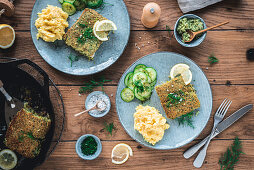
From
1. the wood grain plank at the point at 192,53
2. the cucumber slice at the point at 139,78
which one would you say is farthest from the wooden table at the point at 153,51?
the cucumber slice at the point at 139,78

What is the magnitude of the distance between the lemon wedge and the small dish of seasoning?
795 millimetres

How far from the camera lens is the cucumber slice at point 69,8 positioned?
3.21 meters

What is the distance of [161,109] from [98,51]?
124 centimetres

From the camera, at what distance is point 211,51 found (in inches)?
136

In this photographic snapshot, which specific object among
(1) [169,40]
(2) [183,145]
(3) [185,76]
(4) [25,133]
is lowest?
(2) [183,145]

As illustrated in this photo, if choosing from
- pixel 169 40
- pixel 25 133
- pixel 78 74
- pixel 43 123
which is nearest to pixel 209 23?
pixel 169 40

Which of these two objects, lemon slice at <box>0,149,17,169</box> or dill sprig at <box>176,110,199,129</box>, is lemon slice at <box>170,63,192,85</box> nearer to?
dill sprig at <box>176,110,199,129</box>

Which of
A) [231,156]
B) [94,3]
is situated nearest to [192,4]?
[94,3]

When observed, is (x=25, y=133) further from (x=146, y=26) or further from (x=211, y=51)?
(x=211, y=51)

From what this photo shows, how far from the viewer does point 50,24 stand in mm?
3105

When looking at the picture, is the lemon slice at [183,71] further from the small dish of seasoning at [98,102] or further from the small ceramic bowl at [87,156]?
the small ceramic bowl at [87,156]

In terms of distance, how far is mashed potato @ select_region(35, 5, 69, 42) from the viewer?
3098 mm

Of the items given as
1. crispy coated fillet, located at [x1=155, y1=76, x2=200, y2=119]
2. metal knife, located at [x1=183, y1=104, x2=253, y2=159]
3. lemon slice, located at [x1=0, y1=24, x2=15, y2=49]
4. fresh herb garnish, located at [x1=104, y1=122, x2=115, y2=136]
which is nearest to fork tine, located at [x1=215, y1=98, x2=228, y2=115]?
metal knife, located at [x1=183, y1=104, x2=253, y2=159]

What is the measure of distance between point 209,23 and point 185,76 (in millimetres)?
917
